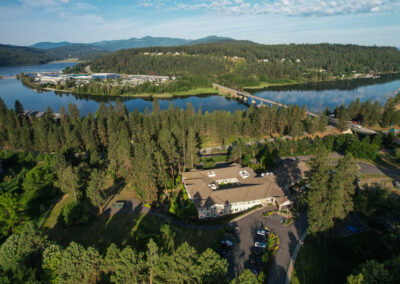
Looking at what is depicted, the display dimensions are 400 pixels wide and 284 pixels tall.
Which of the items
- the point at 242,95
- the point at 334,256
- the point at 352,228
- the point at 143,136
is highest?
the point at 242,95

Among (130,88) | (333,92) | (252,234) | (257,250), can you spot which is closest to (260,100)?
(333,92)

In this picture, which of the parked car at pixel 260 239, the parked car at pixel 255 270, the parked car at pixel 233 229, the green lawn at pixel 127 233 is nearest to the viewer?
the parked car at pixel 255 270

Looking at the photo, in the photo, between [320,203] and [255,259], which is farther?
[320,203]

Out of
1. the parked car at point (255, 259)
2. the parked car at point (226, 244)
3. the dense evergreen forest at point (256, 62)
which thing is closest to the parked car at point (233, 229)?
the parked car at point (226, 244)

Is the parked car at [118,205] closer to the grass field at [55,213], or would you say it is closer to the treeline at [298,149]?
the grass field at [55,213]

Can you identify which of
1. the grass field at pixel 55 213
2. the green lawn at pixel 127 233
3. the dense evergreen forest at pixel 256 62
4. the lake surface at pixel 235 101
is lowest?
the grass field at pixel 55 213

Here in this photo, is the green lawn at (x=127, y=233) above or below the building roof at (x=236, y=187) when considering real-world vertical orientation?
below

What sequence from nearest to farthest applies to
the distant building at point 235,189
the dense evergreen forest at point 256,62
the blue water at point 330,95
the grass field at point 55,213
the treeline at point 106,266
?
the treeline at point 106,266 → the grass field at point 55,213 → the distant building at point 235,189 → the blue water at point 330,95 → the dense evergreen forest at point 256,62

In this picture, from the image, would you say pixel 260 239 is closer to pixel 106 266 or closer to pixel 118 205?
pixel 106 266
